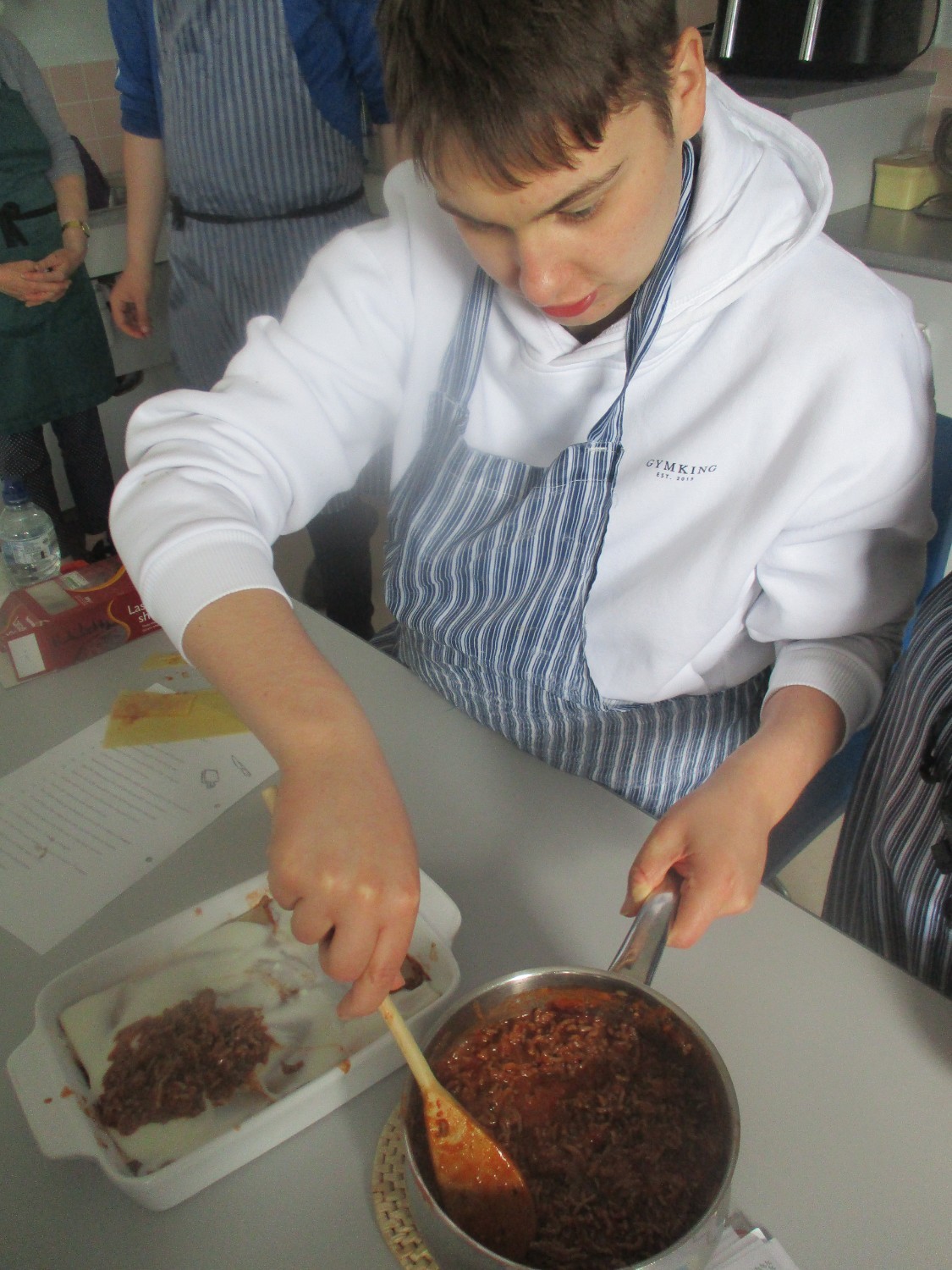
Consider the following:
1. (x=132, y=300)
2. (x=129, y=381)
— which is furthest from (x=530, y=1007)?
(x=129, y=381)

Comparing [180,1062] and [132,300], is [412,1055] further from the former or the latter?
[132,300]

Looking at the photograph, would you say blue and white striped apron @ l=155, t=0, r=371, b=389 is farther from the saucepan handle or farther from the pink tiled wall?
the saucepan handle

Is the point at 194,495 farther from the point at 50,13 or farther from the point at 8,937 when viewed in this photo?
the point at 50,13

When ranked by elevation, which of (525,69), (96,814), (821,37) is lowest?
(96,814)

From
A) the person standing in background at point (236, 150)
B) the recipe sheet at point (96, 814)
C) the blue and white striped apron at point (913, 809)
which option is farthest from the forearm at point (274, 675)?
the person standing in background at point (236, 150)

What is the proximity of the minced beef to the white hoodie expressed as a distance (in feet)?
0.96

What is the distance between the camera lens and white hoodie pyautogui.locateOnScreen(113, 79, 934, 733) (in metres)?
0.81

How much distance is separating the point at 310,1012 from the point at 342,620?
1.66m

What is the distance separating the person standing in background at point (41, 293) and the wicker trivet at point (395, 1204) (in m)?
1.65

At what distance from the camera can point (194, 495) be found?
796mm

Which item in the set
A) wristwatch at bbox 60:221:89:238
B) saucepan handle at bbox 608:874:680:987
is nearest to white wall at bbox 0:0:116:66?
wristwatch at bbox 60:221:89:238

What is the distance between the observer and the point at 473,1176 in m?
0.53

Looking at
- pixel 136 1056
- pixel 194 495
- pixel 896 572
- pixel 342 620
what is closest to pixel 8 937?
pixel 136 1056

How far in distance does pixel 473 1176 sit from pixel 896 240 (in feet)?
6.80
